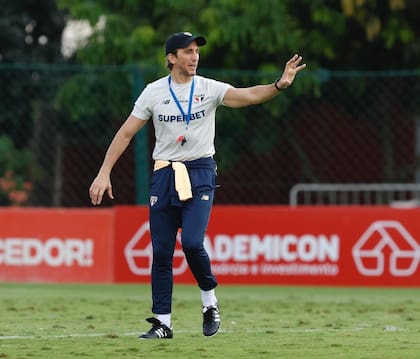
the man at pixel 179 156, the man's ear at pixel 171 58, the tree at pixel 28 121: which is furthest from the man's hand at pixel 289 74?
the tree at pixel 28 121

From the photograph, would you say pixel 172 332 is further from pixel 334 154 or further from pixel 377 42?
pixel 377 42

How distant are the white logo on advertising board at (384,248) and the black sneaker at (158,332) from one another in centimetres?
690

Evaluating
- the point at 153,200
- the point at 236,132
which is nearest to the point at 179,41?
the point at 153,200

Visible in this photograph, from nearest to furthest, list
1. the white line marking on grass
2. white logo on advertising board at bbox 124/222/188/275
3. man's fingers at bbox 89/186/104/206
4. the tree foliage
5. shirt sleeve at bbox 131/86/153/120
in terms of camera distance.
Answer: man's fingers at bbox 89/186/104/206 → shirt sleeve at bbox 131/86/153/120 → the white line marking on grass → white logo on advertising board at bbox 124/222/188/275 → the tree foliage

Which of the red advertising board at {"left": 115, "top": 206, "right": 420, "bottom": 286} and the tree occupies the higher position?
the tree

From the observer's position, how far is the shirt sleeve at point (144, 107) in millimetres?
10078

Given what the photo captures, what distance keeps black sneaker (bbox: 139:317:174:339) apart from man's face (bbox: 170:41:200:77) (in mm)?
1858

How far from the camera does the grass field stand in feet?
30.1

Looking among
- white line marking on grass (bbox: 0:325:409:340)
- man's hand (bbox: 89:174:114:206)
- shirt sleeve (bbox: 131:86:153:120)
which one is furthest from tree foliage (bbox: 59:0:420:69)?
man's hand (bbox: 89:174:114:206)

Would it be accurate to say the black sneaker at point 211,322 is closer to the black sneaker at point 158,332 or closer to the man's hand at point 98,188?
the black sneaker at point 158,332

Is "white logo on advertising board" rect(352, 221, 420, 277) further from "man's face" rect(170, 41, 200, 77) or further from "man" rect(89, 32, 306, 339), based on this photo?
"man's face" rect(170, 41, 200, 77)

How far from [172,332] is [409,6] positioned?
1292cm

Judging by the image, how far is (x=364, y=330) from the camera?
1079 cm

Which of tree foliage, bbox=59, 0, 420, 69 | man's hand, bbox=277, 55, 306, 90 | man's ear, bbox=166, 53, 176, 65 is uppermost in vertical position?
tree foliage, bbox=59, 0, 420, 69
